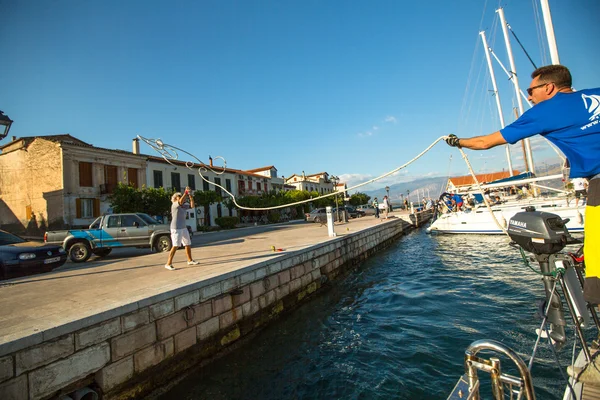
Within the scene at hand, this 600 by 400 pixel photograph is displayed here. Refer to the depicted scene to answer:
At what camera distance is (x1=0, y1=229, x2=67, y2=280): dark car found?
683 cm

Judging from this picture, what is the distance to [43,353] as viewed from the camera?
3.00m

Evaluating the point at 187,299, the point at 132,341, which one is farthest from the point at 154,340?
the point at 187,299

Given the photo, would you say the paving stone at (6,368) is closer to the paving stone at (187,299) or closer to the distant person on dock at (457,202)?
the paving stone at (187,299)

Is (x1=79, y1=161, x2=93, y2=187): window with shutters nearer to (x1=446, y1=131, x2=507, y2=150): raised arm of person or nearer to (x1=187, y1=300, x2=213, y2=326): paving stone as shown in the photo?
(x1=187, y1=300, x2=213, y2=326): paving stone

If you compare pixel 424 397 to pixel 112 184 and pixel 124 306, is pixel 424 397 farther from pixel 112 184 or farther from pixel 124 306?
pixel 112 184

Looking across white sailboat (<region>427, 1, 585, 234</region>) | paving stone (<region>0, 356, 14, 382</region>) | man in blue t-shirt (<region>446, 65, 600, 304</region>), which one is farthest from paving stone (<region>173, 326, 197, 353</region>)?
white sailboat (<region>427, 1, 585, 234</region>)

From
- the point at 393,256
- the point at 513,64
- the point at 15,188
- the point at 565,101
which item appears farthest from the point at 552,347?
the point at 15,188

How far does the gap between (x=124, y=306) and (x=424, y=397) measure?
13.3 ft

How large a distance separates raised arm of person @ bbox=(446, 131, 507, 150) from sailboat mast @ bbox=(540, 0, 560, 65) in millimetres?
10066

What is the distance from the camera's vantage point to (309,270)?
338 inches

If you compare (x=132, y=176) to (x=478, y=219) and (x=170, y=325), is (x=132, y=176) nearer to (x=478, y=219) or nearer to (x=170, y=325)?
(x=170, y=325)

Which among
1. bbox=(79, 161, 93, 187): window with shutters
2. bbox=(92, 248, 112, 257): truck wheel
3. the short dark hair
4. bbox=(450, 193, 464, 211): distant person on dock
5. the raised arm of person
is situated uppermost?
bbox=(79, 161, 93, 187): window with shutters

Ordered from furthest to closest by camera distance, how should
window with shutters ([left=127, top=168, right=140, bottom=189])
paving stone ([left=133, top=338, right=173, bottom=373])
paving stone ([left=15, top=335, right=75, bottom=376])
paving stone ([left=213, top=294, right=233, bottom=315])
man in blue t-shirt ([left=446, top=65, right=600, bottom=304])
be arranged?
window with shutters ([left=127, top=168, right=140, bottom=189]) < paving stone ([left=213, top=294, right=233, bottom=315]) < paving stone ([left=133, top=338, right=173, bottom=373]) < paving stone ([left=15, top=335, right=75, bottom=376]) < man in blue t-shirt ([left=446, top=65, right=600, bottom=304])

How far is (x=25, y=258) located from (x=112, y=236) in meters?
3.26
